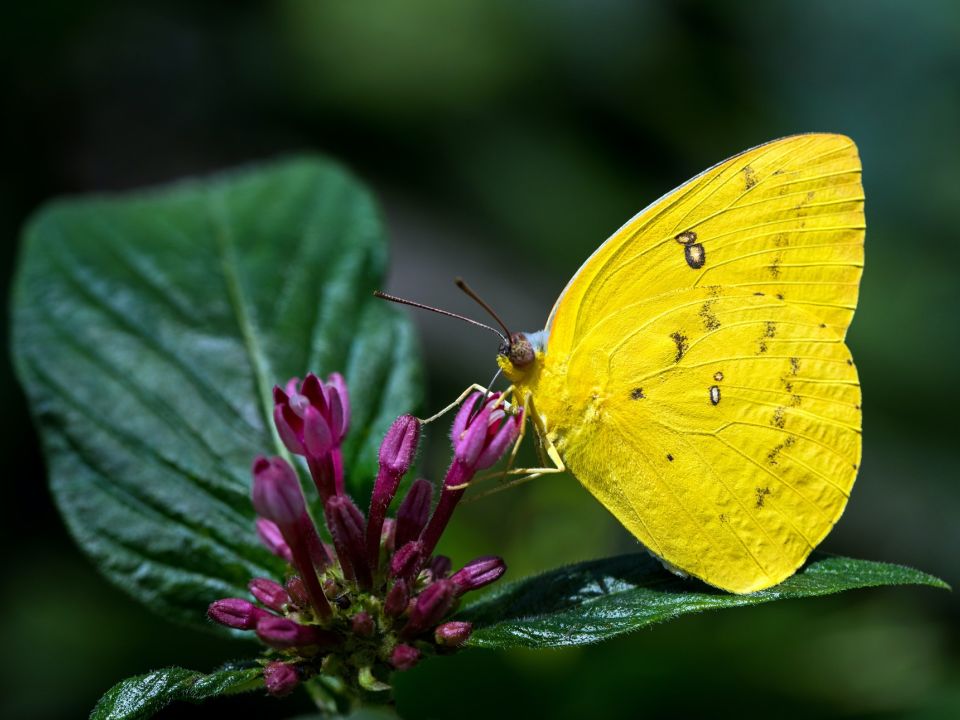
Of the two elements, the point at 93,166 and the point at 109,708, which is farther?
the point at 93,166

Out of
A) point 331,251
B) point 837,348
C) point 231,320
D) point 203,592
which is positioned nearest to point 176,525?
point 203,592

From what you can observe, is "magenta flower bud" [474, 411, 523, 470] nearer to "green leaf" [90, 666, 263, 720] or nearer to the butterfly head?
the butterfly head

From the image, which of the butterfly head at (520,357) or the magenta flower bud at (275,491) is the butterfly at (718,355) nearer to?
the butterfly head at (520,357)

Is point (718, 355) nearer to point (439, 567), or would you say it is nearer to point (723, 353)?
point (723, 353)

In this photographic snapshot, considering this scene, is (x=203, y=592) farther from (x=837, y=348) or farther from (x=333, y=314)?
(x=837, y=348)

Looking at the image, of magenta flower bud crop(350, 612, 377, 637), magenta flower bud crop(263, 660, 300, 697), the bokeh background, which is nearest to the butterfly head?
magenta flower bud crop(350, 612, 377, 637)

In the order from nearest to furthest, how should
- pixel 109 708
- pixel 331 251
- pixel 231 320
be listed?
pixel 109 708
pixel 231 320
pixel 331 251

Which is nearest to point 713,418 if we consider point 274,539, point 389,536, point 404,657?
point 389,536

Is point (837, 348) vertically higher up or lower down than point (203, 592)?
higher up
